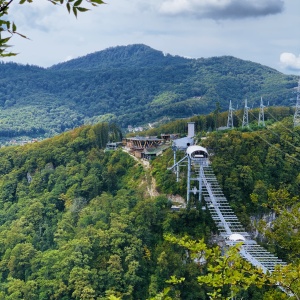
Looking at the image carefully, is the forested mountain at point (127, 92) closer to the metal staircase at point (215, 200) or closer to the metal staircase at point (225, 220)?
the metal staircase at point (215, 200)

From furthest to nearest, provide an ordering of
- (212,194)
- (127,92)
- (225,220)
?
(127,92) → (212,194) → (225,220)

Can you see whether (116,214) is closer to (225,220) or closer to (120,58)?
(225,220)

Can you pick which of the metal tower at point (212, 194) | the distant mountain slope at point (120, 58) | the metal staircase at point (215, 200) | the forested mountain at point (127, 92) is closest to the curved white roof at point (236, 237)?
the metal staircase at point (215, 200)

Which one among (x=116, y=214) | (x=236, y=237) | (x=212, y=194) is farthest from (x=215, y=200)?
(x=116, y=214)


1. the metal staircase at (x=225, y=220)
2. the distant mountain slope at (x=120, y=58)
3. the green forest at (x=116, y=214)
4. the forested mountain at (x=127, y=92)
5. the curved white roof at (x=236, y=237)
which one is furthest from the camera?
the distant mountain slope at (x=120, y=58)

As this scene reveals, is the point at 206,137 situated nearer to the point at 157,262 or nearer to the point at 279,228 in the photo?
the point at 157,262
